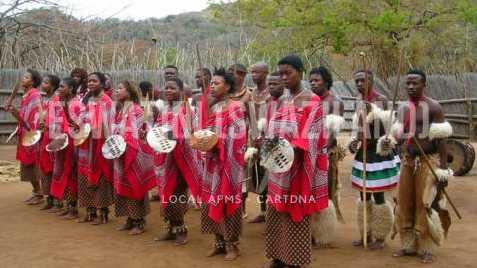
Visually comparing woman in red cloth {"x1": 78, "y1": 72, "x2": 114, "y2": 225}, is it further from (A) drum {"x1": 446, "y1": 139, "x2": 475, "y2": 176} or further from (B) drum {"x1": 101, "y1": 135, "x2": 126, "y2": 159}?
(A) drum {"x1": 446, "y1": 139, "x2": 475, "y2": 176}

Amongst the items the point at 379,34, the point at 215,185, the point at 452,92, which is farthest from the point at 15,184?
the point at 452,92

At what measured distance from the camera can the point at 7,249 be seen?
18.6 ft

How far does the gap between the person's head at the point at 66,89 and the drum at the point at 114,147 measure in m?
1.42

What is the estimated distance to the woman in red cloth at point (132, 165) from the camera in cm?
624

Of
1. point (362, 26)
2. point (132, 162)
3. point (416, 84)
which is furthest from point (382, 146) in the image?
point (362, 26)

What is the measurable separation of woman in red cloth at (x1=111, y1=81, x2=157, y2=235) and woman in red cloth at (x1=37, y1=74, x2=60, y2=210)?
1.61 metres

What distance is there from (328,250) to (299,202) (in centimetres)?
143

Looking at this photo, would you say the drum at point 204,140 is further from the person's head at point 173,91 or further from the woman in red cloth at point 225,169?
the person's head at point 173,91

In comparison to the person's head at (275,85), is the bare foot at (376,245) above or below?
below

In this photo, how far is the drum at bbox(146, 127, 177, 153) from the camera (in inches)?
219

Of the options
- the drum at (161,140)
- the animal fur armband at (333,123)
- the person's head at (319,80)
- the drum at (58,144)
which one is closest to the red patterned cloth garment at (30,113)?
the drum at (58,144)

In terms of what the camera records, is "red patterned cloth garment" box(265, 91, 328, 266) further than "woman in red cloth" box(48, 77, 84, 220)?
No

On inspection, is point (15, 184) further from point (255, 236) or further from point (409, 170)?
point (409, 170)


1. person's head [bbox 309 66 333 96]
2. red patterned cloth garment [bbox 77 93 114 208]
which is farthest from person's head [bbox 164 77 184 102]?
person's head [bbox 309 66 333 96]
